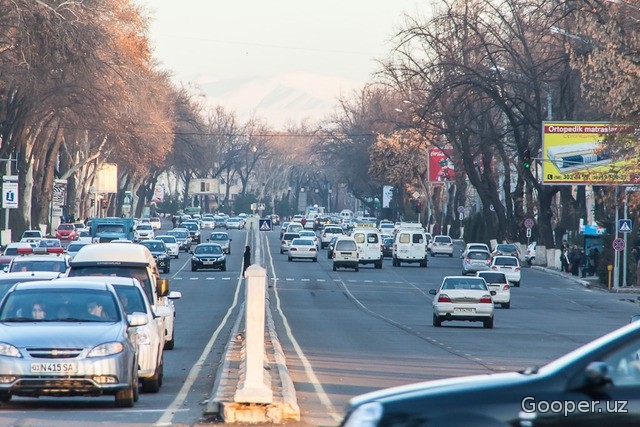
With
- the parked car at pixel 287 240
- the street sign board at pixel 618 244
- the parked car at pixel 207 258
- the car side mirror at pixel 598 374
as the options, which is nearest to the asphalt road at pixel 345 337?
the parked car at pixel 207 258

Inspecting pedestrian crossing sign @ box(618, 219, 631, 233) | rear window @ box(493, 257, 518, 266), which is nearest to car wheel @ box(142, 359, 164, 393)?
pedestrian crossing sign @ box(618, 219, 631, 233)

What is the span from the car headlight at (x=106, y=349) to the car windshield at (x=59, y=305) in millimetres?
776

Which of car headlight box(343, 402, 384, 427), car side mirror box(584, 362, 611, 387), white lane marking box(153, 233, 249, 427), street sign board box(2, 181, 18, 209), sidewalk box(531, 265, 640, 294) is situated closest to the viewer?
car side mirror box(584, 362, 611, 387)

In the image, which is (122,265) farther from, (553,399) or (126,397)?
(553,399)

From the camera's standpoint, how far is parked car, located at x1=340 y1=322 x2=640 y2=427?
736cm

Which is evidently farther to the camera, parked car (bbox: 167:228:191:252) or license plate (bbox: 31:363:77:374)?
parked car (bbox: 167:228:191:252)

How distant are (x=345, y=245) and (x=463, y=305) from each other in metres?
33.9

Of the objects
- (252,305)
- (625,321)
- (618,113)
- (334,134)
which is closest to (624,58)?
(618,113)

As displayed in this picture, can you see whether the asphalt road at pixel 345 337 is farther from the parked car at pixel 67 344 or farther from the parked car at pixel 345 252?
the parked car at pixel 345 252

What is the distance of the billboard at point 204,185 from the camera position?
17555 cm

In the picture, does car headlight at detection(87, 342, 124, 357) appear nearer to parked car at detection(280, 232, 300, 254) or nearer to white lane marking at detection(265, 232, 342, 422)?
white lane marking at detection(265, 232, 342, 422)

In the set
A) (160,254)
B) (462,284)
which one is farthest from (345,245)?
(462,284)

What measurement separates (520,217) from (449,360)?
2533 inches

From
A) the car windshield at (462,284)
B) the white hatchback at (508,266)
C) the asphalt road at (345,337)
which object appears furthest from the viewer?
the white hatchback at (508,266)
